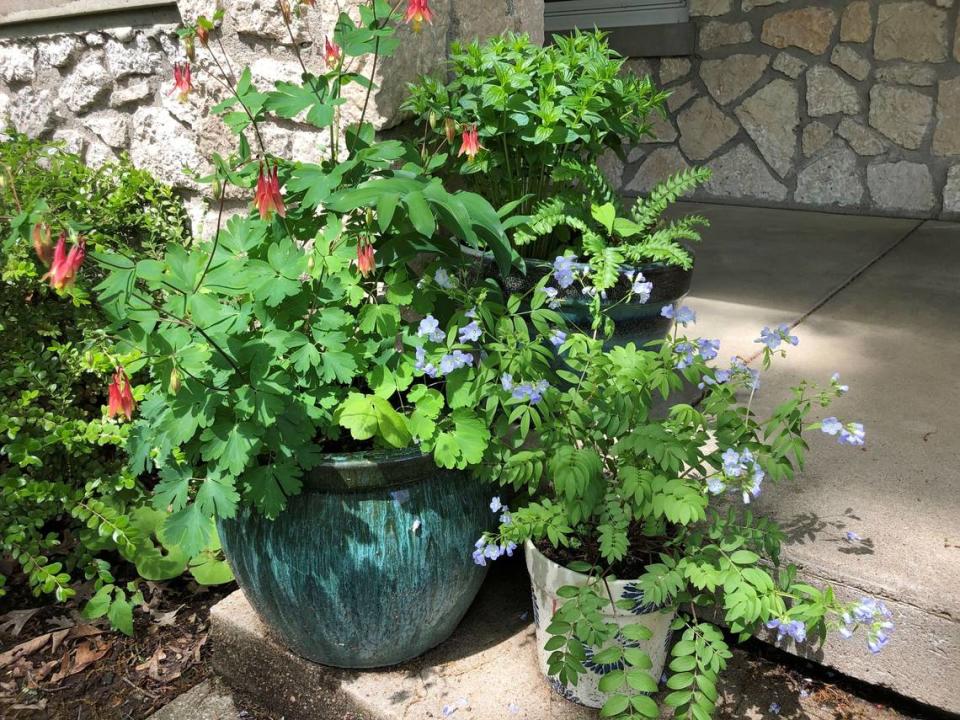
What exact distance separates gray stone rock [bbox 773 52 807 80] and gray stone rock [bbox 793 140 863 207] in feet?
1.35

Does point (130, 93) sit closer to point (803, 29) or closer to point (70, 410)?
point (70, 410)

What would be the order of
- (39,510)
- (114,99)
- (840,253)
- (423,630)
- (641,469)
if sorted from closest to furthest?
(641,469) → (423,630) → (39,510) → (114,99) → (840,253)

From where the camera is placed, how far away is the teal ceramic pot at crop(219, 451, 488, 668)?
1.63 metres

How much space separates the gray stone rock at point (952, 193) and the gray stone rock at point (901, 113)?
8.3 inches

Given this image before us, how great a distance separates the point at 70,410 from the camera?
2320mm

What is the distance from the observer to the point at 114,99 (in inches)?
107

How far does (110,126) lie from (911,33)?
357 cm

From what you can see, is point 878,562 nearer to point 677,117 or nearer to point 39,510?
point 39,510

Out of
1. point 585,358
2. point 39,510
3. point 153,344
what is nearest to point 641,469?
point 585,358

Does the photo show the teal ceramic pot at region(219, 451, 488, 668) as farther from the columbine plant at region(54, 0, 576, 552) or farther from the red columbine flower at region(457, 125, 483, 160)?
the red columbine flower at region(457, 125, 483, 160)

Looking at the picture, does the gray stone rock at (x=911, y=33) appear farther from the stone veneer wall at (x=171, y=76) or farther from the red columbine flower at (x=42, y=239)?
the red columbine flower at (x=42, y=239)

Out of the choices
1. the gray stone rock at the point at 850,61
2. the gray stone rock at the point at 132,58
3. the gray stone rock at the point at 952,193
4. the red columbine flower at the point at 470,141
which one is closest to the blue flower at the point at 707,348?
the red columbine flower at the point at 470,141

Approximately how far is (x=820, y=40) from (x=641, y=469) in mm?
3494

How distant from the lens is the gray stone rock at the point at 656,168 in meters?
4.71
